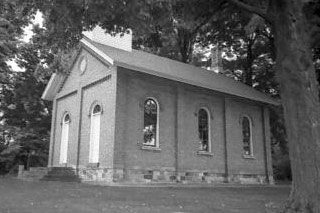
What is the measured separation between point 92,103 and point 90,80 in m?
1.18

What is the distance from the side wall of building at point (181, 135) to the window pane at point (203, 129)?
0.88 feet

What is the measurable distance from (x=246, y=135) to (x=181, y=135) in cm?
559

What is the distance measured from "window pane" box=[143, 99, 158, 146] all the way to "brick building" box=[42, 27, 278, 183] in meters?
0.05

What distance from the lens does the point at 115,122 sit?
53.3 ft

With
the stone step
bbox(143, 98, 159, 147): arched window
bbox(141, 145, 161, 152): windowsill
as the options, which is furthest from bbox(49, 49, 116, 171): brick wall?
bbox(143, 98, 159, 147): arched window

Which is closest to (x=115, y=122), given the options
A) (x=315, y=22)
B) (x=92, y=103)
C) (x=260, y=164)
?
(x=92, y=103)

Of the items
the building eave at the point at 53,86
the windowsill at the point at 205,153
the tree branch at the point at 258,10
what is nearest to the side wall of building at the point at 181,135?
the windowsill at the point at 205,153

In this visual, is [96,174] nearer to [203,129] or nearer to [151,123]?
[151,123]

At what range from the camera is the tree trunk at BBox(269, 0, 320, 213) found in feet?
25.9

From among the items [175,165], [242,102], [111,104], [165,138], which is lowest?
[175,165]

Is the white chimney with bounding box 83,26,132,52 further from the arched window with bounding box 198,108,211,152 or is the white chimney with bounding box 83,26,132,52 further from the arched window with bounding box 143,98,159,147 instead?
the arched window with bounding box 198,108,211,152

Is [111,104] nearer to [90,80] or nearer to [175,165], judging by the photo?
[90,80]

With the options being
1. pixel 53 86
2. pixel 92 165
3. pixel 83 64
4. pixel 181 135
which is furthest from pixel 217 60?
pixel 92 165

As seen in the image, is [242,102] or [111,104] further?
[242,102]
